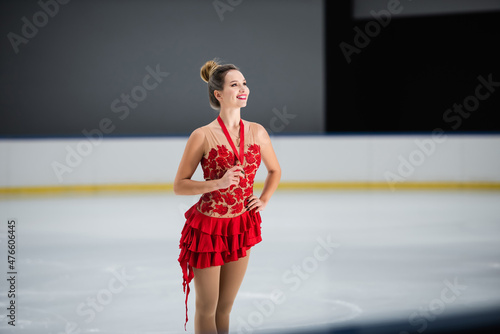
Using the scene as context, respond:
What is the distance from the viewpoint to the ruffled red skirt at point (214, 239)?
6.61 ft

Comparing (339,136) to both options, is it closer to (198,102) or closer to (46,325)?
(198,102)

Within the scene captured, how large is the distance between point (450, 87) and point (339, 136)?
2.86 meters

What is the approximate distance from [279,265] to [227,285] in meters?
2.15

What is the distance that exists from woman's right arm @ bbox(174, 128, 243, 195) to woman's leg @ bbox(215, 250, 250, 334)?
293 mm

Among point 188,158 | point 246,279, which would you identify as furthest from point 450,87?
point 188,158

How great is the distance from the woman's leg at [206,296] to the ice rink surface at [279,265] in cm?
77
